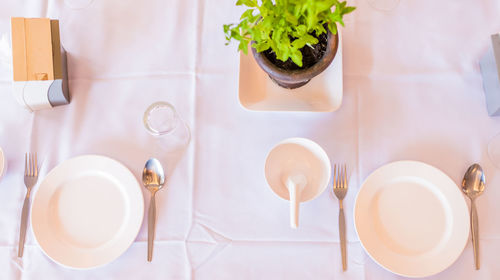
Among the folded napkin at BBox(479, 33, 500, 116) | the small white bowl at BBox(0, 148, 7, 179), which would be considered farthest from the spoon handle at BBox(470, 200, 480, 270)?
the small white bowl at BBox(0, 148, 7, 179)

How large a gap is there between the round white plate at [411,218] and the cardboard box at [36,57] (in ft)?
2.29

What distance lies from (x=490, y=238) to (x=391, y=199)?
22 cm

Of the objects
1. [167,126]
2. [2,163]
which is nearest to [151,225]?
[167,126]

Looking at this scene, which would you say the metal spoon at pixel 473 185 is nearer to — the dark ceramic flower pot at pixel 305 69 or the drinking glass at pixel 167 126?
the dark ceramic flower pot at pixel 305 69

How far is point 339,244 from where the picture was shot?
81cm

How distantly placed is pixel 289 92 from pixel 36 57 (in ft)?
1.77

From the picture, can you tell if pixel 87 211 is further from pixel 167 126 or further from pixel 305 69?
pixel 305 69

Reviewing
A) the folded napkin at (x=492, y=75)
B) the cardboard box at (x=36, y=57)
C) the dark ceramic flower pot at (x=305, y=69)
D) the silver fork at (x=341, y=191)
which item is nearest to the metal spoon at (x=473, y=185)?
the folded napkin at (x=492, y=75)

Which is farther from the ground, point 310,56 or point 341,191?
point 310,56

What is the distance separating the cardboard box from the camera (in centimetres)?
78

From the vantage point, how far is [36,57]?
0.78m

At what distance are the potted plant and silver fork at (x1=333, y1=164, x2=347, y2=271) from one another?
0.24 m

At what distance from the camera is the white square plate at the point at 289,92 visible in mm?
836

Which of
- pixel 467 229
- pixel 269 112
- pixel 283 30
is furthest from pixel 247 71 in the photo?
pixel 467 229
